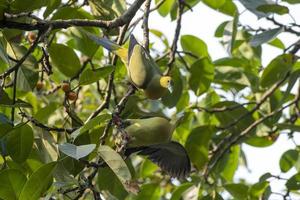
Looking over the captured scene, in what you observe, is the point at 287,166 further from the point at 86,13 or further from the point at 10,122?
the point at 10,122

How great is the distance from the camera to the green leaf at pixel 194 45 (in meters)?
1.80

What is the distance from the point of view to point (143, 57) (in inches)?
38.5

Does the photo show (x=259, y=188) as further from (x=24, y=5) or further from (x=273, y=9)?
(x=24, y=5)

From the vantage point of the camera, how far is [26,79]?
1.29 m

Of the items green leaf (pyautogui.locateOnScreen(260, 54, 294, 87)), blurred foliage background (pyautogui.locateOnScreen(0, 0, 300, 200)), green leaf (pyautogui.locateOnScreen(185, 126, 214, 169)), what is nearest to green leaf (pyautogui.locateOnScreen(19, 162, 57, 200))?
blurred foliage background (pyautogui.locateOnScreen(0, 0, 300, 200))

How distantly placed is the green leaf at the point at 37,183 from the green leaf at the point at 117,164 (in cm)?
9

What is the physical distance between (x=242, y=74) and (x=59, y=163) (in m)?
0.89

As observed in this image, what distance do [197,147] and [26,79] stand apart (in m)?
0.53

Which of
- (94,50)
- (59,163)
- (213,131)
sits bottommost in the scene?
(213,131)

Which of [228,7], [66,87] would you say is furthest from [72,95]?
[228,7]

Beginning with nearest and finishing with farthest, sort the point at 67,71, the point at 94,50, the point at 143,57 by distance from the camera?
the point at 143,57, the point at 67,71, the point at 94,50

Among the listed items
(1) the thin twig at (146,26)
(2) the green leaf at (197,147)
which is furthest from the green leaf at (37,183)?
(2) the green leaf at (197,147)

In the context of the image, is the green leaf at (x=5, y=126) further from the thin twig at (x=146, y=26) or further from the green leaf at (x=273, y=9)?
the green leaf at (x=273, y=9)

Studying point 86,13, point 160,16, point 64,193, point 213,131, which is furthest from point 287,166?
point 64,193
